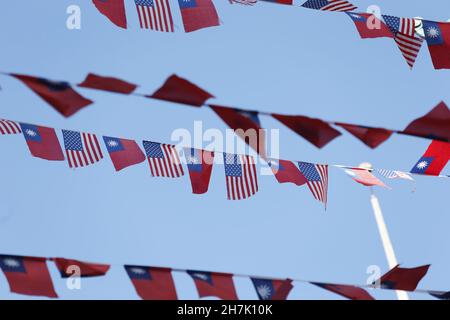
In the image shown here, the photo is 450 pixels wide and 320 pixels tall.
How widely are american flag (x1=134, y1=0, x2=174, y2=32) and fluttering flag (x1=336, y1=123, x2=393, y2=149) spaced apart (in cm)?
313

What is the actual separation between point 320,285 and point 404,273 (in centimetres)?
113

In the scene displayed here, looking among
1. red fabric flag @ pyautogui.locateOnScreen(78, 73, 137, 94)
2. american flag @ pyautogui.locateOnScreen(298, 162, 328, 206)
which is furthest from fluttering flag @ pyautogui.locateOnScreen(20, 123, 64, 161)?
american flag @ pyautogui.locateOnScreen(298, 162, 328, 206)

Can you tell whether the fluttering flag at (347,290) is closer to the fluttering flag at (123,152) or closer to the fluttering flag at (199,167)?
the fluttering flag at (199,167)

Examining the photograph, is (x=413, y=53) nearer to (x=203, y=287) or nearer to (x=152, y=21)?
(x=152, y=21)

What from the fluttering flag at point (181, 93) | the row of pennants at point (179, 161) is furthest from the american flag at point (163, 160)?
the fluttering flag at point (181, 93)

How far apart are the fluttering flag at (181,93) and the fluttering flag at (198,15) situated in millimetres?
2608

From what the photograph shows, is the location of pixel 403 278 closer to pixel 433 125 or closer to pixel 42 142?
pixel 433 125

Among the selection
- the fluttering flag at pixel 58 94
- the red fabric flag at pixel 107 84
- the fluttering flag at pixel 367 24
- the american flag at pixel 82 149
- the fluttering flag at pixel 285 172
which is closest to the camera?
the red fabric flag at pixel 107 84

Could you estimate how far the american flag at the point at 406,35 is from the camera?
9906mm

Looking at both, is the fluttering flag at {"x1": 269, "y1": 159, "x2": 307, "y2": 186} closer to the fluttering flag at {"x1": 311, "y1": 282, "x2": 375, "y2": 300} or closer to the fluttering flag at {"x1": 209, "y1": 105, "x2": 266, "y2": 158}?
the fluttering flag at {"x1": 209, "y1": 105, "x2": 266, "y2": 158}

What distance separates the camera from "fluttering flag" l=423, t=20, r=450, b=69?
9.76 meters

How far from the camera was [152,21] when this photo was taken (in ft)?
33.1

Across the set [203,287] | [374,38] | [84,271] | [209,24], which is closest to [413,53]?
[374,38]

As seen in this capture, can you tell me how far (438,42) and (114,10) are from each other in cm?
415
